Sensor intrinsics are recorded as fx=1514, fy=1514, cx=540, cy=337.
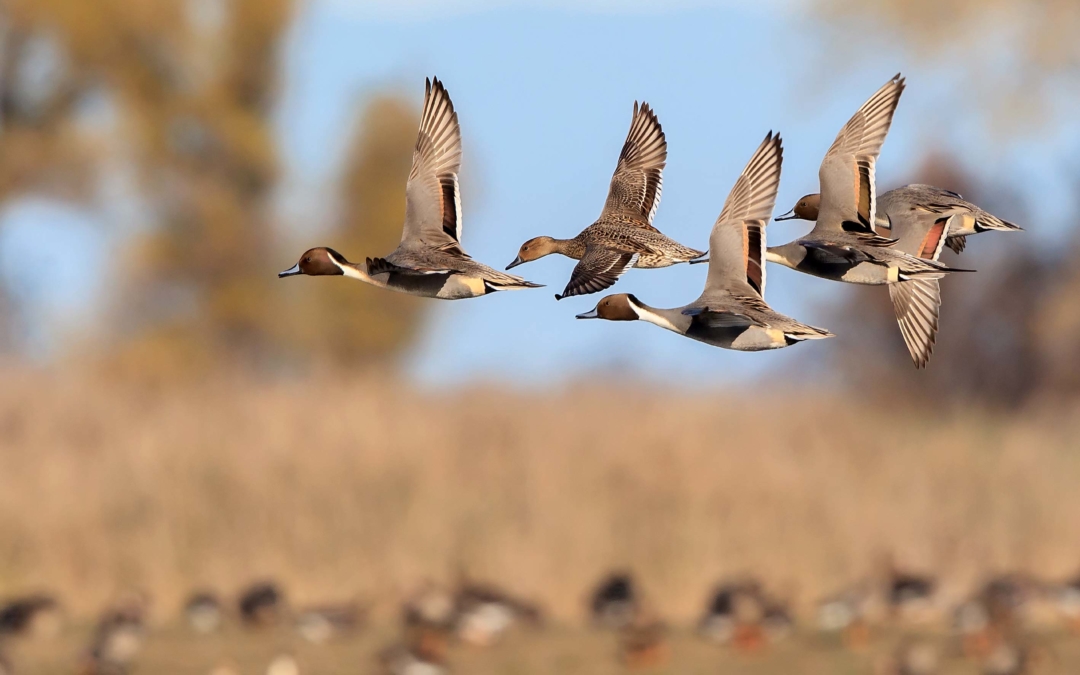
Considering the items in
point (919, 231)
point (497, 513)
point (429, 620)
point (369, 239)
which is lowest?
point (429, 620)

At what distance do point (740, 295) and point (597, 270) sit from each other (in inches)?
5.8

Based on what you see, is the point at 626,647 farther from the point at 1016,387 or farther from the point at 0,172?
the point at 0,172

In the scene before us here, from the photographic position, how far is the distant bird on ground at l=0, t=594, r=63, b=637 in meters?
14.8

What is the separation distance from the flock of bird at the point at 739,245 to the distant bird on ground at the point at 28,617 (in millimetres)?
14124

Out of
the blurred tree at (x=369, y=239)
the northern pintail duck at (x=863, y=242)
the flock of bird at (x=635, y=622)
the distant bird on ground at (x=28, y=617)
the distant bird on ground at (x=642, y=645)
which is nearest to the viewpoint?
the northern pintail duck at (x=863, y=242)

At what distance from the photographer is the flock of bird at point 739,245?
4.84ft

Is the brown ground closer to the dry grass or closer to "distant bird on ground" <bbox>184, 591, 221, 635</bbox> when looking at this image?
the dry grass

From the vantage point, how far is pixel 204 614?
15227 mm

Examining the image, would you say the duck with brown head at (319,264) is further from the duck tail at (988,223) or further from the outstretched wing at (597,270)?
the duck tail at (988,223)

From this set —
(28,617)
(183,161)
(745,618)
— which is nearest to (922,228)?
(745,618)

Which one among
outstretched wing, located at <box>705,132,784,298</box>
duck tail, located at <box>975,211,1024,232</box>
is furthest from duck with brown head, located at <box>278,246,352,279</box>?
duck tail, located at <box>975,211,1024,232</box>

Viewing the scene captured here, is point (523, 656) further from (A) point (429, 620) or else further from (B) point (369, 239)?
(B) point (369, 239)

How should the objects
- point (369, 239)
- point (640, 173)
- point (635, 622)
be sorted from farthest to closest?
point (369, 239) < point (635, 622) < point (640, 173)

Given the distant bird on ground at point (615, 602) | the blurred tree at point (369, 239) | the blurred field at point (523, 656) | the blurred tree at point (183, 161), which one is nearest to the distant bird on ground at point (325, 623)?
the blurred field at point (523, 656)
